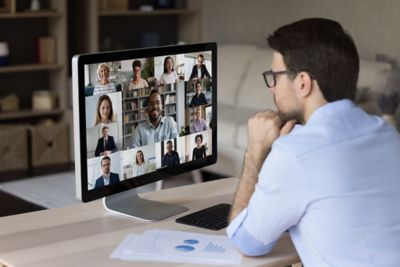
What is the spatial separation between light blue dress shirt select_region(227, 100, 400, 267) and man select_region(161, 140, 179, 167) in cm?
62

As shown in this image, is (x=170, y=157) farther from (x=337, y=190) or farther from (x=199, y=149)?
(x=337, y=190)

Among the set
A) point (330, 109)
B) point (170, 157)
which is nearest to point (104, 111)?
point (170, 157)

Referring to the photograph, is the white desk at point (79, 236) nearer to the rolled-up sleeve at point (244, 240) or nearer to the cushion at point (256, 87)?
the rolled-up sleeve at point (244, 240)

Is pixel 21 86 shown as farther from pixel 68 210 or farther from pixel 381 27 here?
pixel 68 210

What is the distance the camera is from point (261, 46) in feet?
21.1

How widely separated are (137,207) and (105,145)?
0.84 ft

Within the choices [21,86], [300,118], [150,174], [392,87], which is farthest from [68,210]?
[21,86]

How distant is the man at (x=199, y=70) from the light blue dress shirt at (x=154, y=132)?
17 centimetres

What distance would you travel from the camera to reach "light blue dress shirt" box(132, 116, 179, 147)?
7.68 ft

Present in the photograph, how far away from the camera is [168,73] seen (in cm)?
242

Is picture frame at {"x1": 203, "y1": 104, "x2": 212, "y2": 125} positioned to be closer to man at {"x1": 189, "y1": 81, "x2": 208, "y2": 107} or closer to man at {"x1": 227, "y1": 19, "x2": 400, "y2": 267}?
man at {"x1": 189, "y1": 81, "x2": 208, "y2": 107}

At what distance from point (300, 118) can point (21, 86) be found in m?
4.75

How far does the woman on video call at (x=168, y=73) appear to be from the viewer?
2406 mm

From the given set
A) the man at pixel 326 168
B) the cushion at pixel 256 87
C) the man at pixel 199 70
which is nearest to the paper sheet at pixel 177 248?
the man at pixel 326 168
